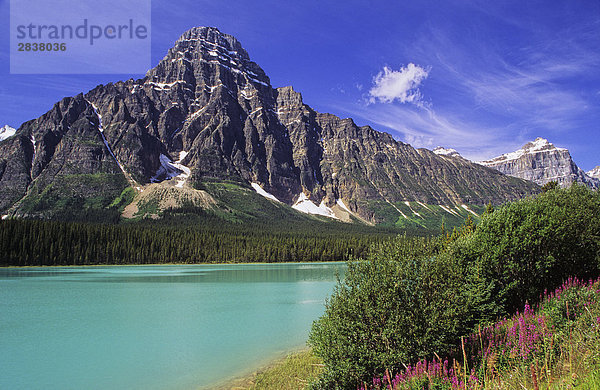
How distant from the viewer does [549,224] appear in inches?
794

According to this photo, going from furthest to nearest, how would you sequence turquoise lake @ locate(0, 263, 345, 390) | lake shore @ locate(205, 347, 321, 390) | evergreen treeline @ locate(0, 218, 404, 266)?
evergreen treeline @ locate(0, 218, 404, 266) → turquoise lake @ locate(0, 263, 345, 390) → lake shore @ locate(205, 347, 321, 390)

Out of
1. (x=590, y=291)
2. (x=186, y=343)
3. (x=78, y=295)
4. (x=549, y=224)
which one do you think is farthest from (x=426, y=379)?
(x=78, y=295)

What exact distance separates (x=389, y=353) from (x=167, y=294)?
2106 inches

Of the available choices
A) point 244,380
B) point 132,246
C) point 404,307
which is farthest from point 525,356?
point 132,246

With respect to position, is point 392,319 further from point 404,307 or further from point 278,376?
point 278,376

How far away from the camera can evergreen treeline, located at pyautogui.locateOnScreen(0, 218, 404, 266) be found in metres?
123

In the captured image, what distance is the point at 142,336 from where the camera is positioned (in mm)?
31531

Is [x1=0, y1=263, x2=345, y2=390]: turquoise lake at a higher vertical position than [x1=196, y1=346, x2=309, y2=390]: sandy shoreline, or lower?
lower

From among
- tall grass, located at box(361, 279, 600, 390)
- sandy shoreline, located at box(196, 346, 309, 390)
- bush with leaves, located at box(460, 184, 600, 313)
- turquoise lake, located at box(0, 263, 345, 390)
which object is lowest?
turquoise lake, located at box(0, 263, 345, 390)

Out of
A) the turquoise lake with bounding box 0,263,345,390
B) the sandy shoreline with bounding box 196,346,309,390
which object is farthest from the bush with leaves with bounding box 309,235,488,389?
the sandy shoreline with bounding box 196,346,309,390

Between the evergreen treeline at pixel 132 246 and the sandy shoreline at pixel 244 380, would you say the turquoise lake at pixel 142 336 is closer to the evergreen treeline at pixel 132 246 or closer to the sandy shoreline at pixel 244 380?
the sandy shoreline at pixel 244 380

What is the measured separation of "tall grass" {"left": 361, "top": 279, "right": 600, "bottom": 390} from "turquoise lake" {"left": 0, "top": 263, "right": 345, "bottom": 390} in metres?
7.41

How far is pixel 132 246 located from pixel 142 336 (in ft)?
420

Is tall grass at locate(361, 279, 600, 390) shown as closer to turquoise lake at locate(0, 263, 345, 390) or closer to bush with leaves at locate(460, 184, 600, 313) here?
bush with leaves at locate(460, 184, 600, 313)
